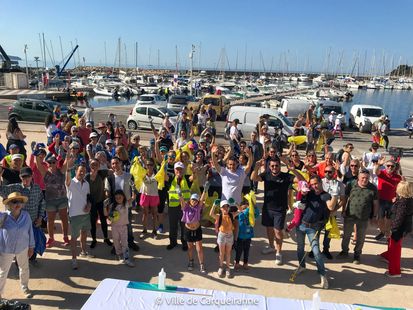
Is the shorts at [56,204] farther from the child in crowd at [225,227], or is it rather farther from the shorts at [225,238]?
the shorts at [225,238]

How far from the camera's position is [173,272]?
5715 millimetres

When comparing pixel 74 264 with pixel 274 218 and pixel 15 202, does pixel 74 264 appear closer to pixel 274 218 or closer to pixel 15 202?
pixel 15 202

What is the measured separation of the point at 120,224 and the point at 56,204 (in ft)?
4.22

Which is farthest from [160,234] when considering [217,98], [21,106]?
[217,98]

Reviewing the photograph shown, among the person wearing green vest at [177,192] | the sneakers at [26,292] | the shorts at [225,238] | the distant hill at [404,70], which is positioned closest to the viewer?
the sneakers at [26,292]

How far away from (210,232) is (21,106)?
1799 cm

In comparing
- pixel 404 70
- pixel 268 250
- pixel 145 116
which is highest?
pixel 404 70

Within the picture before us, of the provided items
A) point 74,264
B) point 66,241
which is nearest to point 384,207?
point 74,264

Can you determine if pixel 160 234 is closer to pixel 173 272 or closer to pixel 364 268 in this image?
pixel 173 272

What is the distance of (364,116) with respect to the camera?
878 inches

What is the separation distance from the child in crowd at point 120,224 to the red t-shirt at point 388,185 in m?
4.79

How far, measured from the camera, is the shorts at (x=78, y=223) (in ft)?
18.7

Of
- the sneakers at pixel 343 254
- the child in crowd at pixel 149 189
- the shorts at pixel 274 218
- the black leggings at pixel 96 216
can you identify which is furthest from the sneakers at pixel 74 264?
the sneakers at pixel 343 254

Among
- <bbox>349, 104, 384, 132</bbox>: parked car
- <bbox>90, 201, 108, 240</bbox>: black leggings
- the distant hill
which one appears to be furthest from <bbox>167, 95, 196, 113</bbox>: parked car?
the distant hill
